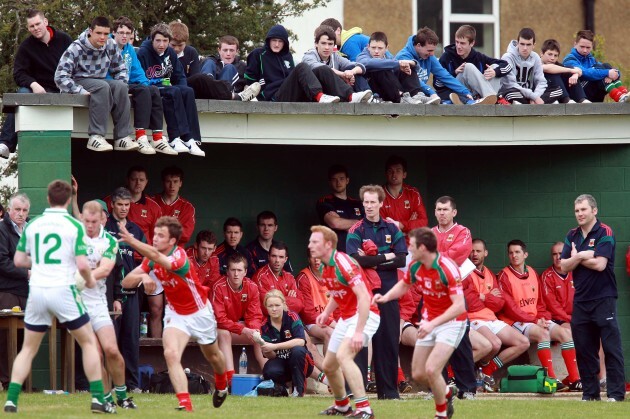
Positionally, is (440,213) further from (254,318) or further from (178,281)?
(178,281)

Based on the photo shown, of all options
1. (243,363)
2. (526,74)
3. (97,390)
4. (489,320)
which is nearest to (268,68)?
(526,74)

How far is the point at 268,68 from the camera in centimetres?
1487

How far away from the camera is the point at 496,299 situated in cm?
1544

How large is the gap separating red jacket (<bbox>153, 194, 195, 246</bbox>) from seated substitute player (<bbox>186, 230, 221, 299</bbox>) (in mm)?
140

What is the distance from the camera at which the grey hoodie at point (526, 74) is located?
1569 centimetres

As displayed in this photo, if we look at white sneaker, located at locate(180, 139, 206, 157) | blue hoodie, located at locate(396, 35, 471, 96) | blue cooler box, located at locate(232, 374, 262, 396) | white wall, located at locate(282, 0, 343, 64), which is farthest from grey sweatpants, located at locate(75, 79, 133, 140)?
white wall, located at locate(282, 0, 343, 64)

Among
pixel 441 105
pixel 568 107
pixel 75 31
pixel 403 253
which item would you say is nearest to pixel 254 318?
pixel 403 253

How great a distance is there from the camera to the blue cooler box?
13.7 metres

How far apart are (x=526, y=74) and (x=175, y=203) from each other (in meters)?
4.61

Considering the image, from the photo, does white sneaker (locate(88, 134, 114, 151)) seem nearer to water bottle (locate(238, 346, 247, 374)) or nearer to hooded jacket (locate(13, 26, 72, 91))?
hooded jacket (locate(13, 26, 72, 91))

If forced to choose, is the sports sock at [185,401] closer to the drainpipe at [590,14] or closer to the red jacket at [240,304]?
the red jacket at [240,304]

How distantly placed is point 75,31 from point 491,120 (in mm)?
6250

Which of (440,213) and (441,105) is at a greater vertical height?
(441,105)

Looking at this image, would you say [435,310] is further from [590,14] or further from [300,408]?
[590,14]
